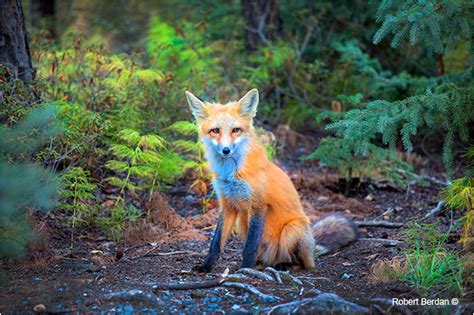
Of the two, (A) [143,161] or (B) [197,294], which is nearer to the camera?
(B) [197,294]

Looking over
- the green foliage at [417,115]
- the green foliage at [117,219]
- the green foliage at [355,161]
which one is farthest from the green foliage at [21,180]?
the green foliage at [355,161]

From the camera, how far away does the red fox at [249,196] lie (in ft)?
20.0

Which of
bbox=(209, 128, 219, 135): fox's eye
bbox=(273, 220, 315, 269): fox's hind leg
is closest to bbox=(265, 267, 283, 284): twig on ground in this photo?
bbox=(273, 220, 315, 269): fox's hind leg

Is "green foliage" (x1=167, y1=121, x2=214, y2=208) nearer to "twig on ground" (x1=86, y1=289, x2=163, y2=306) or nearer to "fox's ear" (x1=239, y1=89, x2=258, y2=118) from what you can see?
"fox's ear" (x1=239, y1=89, x2=258, y2=118)

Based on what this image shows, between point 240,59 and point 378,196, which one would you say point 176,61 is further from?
point 378,196

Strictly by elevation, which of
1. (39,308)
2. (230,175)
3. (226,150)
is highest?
(226,150)

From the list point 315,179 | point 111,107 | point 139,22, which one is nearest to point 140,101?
point 111,107

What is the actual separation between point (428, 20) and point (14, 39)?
499 centimetres

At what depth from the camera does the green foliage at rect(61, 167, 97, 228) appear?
21.5 ft

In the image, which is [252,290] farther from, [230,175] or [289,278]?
[230,175]

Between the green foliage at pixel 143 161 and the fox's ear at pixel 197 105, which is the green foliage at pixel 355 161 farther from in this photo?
the fox's ear at pixel 197 105

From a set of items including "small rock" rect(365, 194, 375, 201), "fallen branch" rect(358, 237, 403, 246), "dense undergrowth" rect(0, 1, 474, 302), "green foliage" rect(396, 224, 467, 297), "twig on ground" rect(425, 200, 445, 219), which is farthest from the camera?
"small rock" rect(365, 194, 375, 201)

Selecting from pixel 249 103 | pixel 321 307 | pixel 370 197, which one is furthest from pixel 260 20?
pixel 321 307

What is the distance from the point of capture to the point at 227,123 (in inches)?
240
